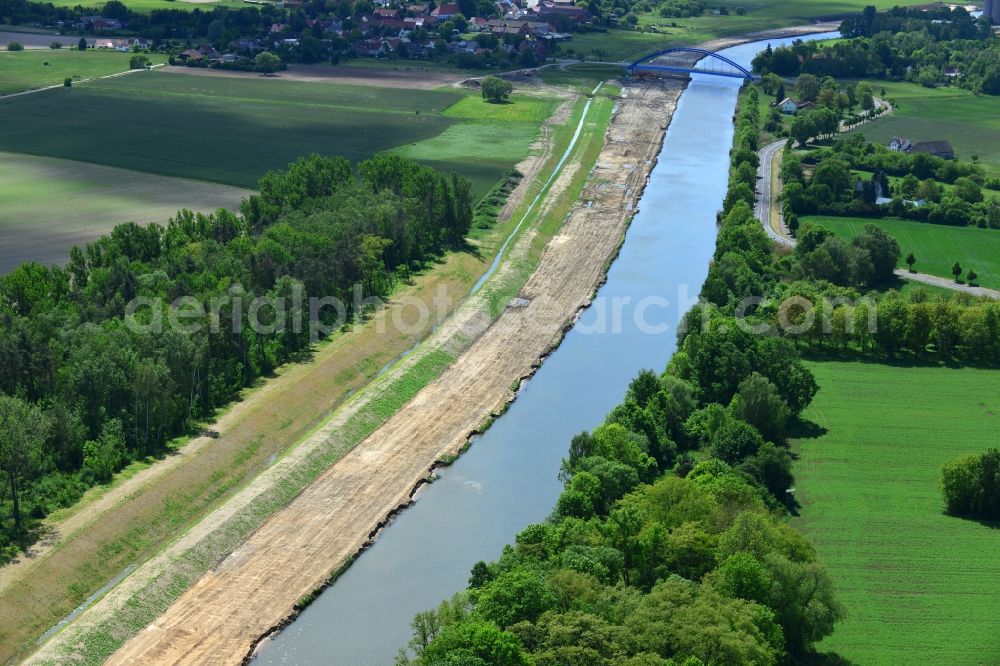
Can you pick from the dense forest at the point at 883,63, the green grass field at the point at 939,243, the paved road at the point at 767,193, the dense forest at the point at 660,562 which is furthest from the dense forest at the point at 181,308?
the dense forest at the point at 883,63

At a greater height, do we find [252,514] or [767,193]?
[767,193]

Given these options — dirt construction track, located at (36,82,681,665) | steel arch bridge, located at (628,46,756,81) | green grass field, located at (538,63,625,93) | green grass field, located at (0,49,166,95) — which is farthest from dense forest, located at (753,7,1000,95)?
green grass field, located at (0,49,166,95)

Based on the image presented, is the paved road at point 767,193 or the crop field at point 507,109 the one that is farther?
the crop field at point 507,109

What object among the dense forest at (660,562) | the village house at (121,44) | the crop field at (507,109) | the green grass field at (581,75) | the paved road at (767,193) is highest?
the village house at (121,44)

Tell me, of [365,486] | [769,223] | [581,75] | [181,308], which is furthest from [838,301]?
[581,75]

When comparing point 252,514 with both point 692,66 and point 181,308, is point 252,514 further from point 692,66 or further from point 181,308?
point 692,66

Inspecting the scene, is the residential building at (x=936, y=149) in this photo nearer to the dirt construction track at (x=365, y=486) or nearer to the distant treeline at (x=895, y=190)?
the distant treeline at (x=895, y=190)

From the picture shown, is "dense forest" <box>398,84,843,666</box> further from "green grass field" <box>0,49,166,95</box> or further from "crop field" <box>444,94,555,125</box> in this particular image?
"green grass field" <box>0,49,166,95</box>
